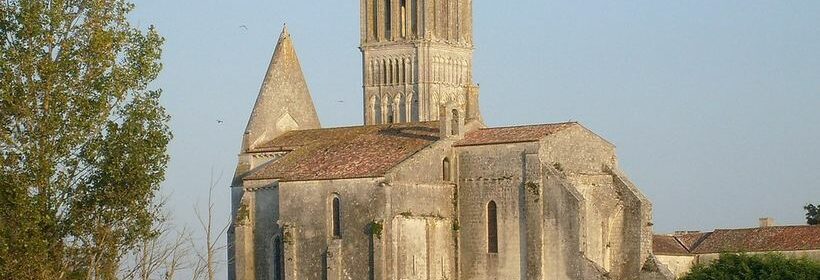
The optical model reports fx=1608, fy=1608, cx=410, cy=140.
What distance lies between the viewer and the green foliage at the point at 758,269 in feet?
195

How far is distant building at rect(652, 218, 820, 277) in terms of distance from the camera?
2766 inches

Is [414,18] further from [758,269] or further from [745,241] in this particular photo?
[758,269]

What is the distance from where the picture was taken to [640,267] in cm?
5616

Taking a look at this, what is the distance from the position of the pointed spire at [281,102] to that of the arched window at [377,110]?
65.2ft

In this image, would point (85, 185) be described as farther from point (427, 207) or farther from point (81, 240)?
point (427, 207)

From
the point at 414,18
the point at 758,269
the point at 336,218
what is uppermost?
the point at 414,18

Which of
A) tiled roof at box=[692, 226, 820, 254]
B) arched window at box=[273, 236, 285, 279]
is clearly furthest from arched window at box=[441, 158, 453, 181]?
tiled roof at box=[692, 226, 820, 254]

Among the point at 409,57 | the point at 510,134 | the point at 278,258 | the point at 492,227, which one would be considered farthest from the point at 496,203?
the point at 409,57

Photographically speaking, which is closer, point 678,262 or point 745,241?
Answer: point 745,241

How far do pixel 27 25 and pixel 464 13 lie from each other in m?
56.0

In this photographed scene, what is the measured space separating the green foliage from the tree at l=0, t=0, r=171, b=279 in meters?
31.6

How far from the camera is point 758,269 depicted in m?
60.4

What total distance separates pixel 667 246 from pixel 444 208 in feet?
76.0

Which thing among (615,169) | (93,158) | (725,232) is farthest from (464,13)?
(93,158)
